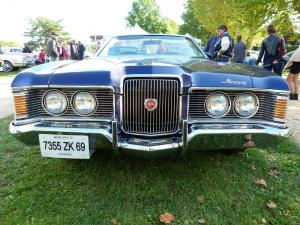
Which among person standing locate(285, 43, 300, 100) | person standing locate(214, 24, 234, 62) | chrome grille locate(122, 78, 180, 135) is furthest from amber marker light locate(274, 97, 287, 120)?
person standing locate(285, 43, 300, 100)

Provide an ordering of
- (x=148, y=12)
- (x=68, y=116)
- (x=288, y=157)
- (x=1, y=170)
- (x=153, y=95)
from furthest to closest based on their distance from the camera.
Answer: (x=148, y=12), (x=288, y=157), (x=1, y=170), (x=68, y=116), (x=153, y=95)

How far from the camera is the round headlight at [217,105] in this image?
266 centimetres

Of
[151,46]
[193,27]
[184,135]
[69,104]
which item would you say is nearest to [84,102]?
[69,104]

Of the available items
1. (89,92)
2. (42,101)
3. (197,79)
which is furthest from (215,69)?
(42,101)

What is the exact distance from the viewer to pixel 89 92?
8.59 feet

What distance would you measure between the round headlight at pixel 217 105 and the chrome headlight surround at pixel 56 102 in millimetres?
1198

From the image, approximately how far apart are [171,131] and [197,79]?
48 cm

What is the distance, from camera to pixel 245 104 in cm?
269

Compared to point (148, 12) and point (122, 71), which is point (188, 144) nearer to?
point (122, 71)

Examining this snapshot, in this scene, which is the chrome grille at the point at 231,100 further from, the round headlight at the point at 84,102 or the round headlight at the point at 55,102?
the round headlight at the point at 55,102

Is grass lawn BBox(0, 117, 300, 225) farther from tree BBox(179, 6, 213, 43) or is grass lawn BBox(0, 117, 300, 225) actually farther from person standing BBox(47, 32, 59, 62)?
tree BBox(179, 6, 213, 43)

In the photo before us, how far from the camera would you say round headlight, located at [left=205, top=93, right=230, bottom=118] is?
2.66 meters

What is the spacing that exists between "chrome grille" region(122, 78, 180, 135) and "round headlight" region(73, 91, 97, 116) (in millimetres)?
288

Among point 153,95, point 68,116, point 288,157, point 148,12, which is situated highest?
point 148,12
